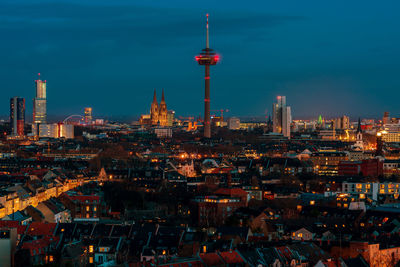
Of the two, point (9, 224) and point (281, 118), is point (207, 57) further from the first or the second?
point (9, 224)

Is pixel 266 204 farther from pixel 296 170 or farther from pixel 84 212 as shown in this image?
pixel 296 170

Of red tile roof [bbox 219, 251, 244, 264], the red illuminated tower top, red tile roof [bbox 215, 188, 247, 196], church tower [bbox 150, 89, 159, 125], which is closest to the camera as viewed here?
red tile roof [bbox 219, 251, 244, 264]

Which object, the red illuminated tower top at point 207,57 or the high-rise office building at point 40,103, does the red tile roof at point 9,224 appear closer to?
the red illuminated tower top at point 207,57

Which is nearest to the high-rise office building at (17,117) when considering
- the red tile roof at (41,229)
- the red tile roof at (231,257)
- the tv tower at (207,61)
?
the tv tower at (207,61)

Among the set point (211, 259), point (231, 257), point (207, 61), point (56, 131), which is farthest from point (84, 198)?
point (56, 131)

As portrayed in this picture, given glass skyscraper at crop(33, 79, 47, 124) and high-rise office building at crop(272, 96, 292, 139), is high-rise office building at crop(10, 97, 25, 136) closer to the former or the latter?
glass skyscraper at crop(33, 79, 47, 124)

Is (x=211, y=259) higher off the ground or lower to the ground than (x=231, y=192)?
lower

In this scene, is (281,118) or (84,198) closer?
(84,198)

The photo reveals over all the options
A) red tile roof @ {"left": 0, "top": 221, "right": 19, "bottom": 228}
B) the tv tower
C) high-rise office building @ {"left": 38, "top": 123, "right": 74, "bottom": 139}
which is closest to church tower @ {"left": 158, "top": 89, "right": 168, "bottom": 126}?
high-rise office building @ {"left": 38, "top": 123, "right": 74, "bottom": 139}

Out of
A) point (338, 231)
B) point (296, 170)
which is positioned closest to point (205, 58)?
point (296, 170)

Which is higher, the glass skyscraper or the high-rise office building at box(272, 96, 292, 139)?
the glass skyscraper

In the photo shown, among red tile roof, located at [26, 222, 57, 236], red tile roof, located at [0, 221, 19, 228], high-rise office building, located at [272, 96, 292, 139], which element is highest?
high-rise office building, located at [272, 96, 292, 139]
